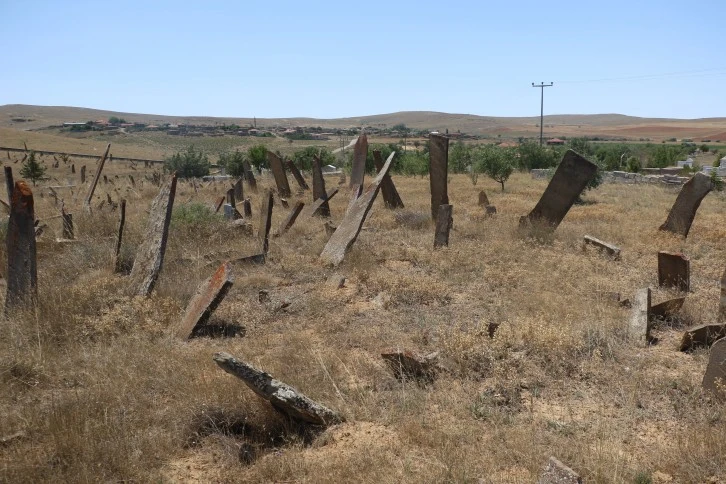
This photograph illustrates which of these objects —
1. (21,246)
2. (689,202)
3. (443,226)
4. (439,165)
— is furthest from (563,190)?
(21,246)

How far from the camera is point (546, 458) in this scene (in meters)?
3.29

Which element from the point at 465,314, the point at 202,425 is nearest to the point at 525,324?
the point at 465,314

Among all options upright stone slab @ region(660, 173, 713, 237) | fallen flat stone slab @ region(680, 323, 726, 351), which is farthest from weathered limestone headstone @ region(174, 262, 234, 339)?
upright stone slab @ region(660, 173, 713, 237)

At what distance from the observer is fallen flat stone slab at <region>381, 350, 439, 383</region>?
445cm

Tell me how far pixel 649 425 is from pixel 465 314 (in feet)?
8.03

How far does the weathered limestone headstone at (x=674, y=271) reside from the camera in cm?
683

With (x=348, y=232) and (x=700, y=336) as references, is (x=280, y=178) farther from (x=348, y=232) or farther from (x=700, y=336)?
(x=700, y=336)

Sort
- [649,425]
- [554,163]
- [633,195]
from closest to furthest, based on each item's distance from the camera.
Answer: [649,425] → [633,195] → [554,163]

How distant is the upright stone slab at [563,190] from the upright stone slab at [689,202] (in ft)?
5.36

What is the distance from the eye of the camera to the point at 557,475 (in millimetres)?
2936

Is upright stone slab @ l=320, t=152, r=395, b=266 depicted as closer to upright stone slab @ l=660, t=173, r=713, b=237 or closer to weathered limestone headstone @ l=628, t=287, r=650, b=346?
weathered limestone headstone @ l=628, t=287, r=650, b=346

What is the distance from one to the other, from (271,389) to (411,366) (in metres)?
1.26

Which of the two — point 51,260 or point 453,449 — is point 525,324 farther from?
point 51,260

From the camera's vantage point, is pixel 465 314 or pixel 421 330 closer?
pixel 421 330
